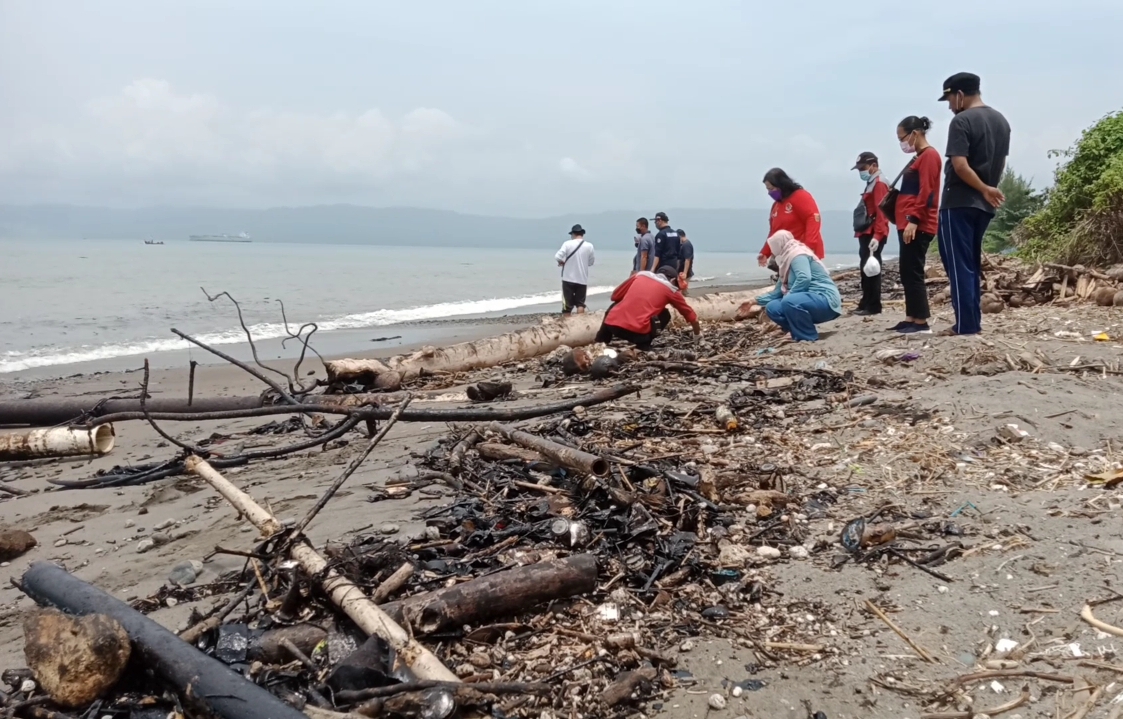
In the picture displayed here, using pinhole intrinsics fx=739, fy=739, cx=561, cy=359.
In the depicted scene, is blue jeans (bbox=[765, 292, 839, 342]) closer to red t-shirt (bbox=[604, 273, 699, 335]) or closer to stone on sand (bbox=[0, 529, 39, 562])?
→ red t-shirt (bbox=[604, 273, 699, 335])

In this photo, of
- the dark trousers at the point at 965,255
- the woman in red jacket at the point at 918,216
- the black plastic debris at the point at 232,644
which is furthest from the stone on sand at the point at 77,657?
the woman in red jacket at the point at 918,216

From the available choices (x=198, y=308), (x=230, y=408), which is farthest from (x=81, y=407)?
(x=198, y=308)

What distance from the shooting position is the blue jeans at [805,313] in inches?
306

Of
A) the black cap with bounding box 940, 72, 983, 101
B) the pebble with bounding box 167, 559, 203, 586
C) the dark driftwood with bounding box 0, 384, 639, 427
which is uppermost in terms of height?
A: the black cap with bounding box 940, 72, 983, 101

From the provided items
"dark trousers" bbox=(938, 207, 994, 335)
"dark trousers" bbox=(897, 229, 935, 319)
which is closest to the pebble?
"dark trousers" bbox=(938, 207, 994, 335)

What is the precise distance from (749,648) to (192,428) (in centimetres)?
609

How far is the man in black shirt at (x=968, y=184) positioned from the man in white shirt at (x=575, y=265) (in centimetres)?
731

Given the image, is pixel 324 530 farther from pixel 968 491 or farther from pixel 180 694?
pixel 968 491

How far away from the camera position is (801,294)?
311 inches

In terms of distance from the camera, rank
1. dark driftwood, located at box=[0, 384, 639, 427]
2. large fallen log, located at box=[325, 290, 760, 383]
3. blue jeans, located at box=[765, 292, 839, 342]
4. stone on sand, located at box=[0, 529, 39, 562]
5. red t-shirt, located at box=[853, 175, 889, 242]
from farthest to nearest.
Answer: red t-shirt, located at box=[853, 175, 889, 242] < blue jeans, located at box=[765, 292, 839, 342] < large fallen log, located at box=[325, 290, 760, 383] < dark driftwood, located at box=[0, 384, 639, 427] < stone on sand, located at box=[0, 529, 39, 562]

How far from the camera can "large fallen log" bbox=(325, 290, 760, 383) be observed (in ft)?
24.5

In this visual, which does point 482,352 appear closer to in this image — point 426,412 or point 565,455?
point 426,412

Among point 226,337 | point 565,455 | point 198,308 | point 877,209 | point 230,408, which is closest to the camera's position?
point 565,455

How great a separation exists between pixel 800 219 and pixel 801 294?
1112 mm
